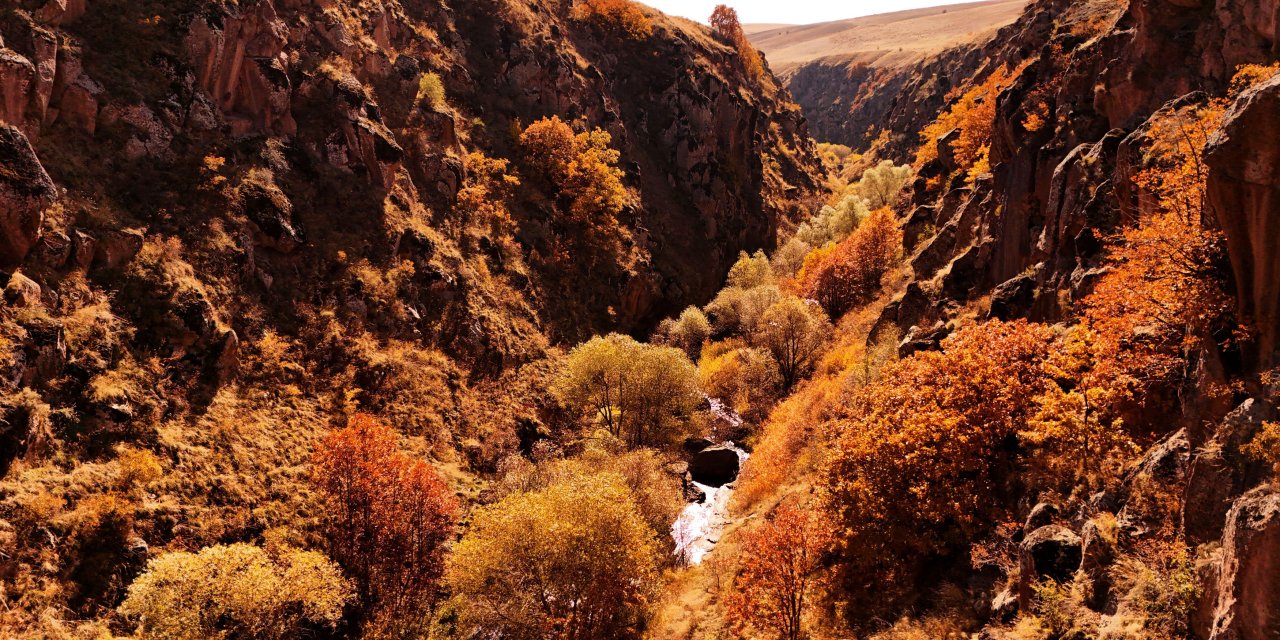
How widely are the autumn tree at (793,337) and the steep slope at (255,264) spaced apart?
2194 centimetres

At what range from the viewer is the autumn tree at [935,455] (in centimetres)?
2319

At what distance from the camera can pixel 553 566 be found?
95.8 feet

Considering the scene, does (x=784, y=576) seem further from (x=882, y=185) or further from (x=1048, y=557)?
(x=882, y=185)

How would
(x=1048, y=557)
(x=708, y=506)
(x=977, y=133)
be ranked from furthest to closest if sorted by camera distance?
(x=977, y=133) → (x=708, y=506) → (x=1048, y=557)

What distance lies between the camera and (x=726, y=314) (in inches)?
2997

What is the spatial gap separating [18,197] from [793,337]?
5455 cm

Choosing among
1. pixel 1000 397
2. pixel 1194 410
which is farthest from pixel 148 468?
pixel 1194 410

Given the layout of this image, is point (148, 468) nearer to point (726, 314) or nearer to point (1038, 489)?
point (1038, 489)

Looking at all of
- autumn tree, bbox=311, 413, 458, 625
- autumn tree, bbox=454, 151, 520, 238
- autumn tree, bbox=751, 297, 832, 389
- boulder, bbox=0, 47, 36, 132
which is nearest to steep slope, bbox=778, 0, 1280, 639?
autumn tree, bbox=751, 297, 832, 389

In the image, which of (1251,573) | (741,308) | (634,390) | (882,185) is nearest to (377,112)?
(634,390)

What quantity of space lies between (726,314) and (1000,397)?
52990 millimetres

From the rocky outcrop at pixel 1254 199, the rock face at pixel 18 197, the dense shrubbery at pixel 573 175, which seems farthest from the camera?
the dense shrubbery at pixel 573 175

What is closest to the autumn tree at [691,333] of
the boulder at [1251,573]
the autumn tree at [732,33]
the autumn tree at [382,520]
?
the autumn tree at [382,520]

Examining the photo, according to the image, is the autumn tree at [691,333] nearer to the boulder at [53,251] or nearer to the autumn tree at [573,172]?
the autumn tree at [573,172]
